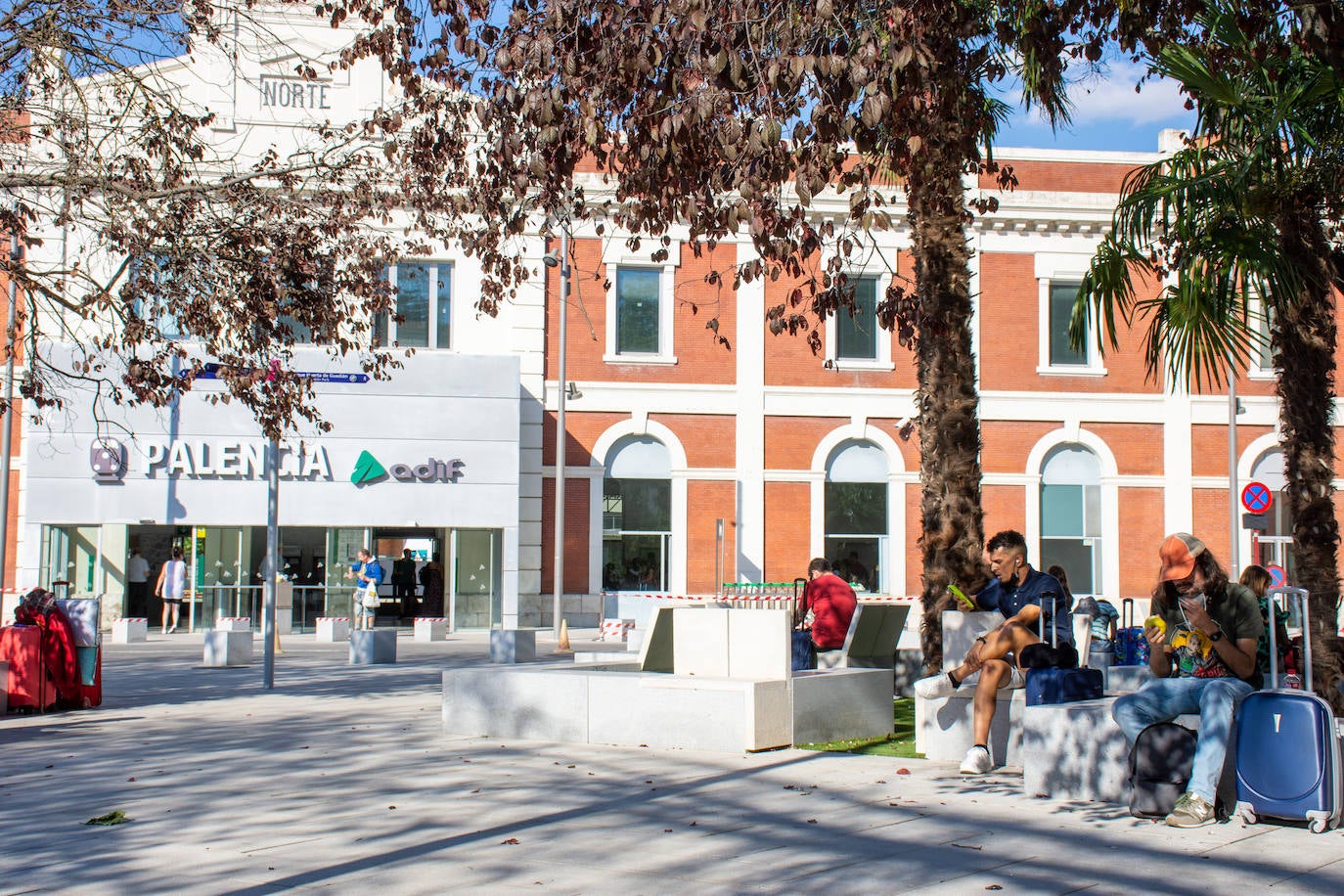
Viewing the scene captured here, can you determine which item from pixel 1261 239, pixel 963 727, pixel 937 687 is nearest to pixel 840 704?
pixel 963 727

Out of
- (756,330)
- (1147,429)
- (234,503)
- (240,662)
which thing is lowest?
(240,662)

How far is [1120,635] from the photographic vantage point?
18.3 meters

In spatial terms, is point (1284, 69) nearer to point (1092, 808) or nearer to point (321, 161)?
point (1092, 808)

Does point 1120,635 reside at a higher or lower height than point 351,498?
lower

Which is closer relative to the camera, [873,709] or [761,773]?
[761,773]

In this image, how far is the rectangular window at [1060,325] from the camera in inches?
1283

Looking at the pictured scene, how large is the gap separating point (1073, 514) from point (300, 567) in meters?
17.5

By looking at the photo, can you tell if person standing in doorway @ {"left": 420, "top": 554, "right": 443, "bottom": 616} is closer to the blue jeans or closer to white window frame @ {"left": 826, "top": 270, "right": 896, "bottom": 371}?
white window frame @ {"left": 826, "top": 270, "right": 896, "bottom": 371}

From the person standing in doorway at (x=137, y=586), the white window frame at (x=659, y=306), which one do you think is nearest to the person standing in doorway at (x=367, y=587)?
the person standing in doorway at (x=137, y=586)

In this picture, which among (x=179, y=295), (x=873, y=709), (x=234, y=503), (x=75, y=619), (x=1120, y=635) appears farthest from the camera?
(x=234, y=503)

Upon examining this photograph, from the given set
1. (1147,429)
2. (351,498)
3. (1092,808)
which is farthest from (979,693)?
(1147,429)

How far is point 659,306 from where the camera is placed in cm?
3192

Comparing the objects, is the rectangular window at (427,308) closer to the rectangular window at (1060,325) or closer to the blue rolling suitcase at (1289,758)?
the rectangular window at (1060,325)

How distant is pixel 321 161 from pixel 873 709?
24.3 feet
